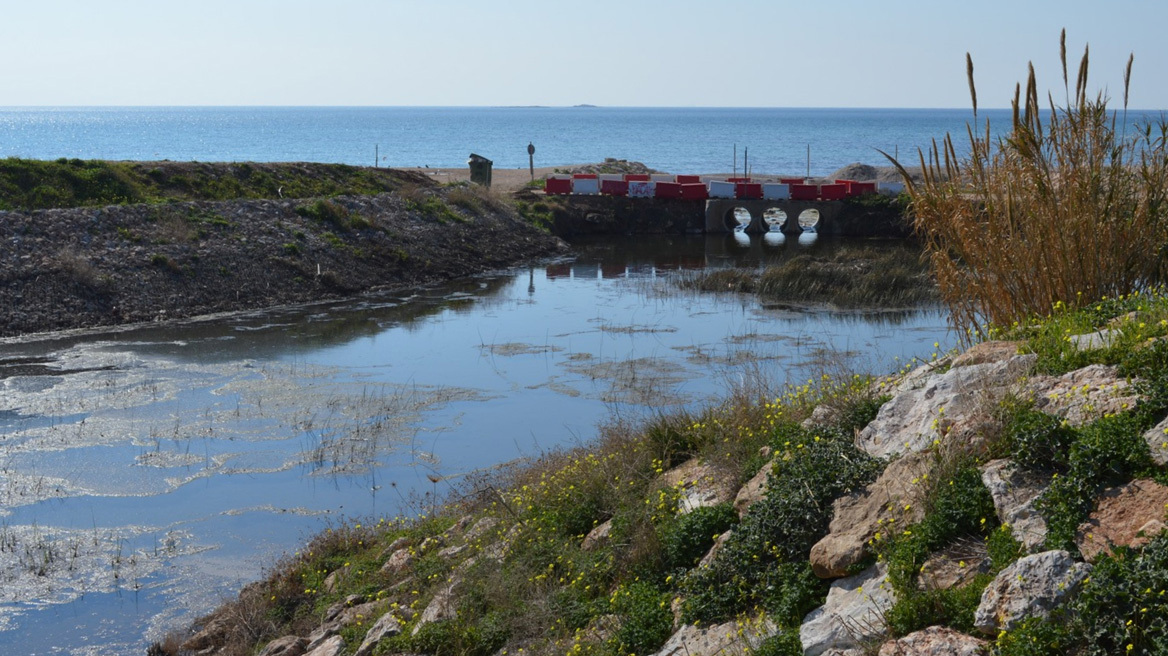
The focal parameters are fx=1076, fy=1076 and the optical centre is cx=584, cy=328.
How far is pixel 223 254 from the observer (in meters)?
28.0

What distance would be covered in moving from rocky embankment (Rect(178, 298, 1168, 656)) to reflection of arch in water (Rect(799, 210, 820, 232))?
35946mm

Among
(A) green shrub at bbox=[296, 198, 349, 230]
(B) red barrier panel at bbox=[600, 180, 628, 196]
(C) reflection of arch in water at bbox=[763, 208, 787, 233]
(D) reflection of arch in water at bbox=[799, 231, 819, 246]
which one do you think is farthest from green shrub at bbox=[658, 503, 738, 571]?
(C) reflection of arch in water at bbox=[763, 208, 787, 233]

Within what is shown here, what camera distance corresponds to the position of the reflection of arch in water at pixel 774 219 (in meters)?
45.0

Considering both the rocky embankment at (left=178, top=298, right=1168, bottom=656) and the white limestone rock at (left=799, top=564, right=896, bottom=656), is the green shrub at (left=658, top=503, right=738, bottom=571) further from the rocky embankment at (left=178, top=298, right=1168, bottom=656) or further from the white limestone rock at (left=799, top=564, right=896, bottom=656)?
the white limestone rock at (left=799, top=564, right=896, bottom=656)

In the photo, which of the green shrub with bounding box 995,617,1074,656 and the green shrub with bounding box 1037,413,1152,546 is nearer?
the green shrub with bounding box 995,617,1074,656

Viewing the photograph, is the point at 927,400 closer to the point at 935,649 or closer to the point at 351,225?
the point at 935,649

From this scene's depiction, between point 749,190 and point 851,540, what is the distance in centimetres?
3881

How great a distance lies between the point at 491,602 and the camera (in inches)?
311

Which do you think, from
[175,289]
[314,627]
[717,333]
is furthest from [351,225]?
[314,627]

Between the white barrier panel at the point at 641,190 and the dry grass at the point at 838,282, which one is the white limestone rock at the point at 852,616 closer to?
the dry grass at the point at 838,282

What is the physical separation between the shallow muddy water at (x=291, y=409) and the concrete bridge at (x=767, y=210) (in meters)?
15.7

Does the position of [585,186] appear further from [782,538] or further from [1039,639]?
[1039,639]

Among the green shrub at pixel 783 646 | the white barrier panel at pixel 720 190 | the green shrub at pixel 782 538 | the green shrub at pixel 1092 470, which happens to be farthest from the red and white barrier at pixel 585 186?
the green shrub at pixel 1092 470

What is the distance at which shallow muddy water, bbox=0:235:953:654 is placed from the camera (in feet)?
37.0
